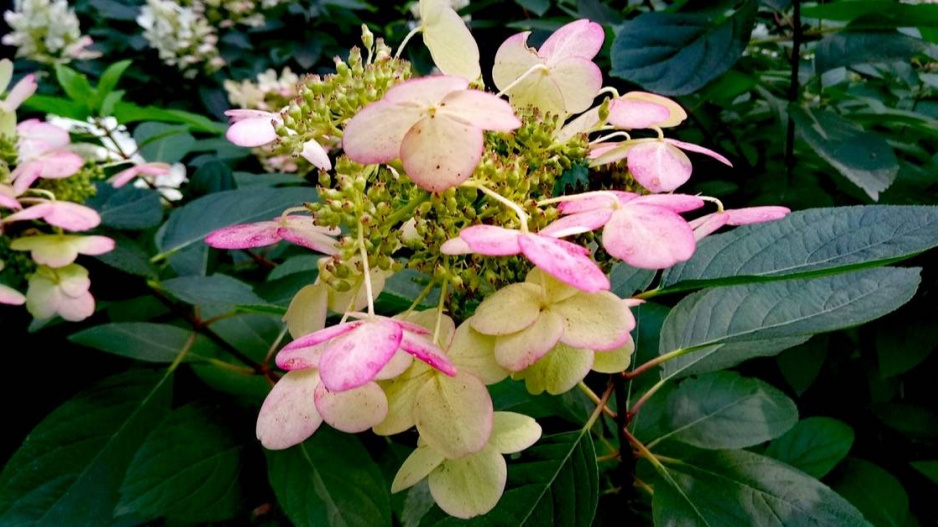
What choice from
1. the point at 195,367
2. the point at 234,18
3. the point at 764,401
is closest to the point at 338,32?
the point at 234,18

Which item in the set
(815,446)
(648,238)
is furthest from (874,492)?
(648,238)

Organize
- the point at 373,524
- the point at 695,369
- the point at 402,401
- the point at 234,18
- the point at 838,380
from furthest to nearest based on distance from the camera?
1. the point at 234,18
2. the point at 838,380
3. the point at 373,524
4. the point at 695,369
5. the point at 402,401

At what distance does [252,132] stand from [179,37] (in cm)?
234

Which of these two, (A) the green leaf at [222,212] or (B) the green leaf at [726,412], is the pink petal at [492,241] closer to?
(B) the green leaf at [726,412]

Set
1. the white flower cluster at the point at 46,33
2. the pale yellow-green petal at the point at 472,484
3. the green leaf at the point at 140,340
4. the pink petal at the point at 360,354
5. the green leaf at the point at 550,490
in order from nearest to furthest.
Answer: the pink petal at the point at 360,354 → the pale yellow-green petal at the point at 472,484 → the green leaf at the point at 550,490 → the green leaf at the point at 140,340 → the white flower cluster at the point at 46,33

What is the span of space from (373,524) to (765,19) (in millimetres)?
1675

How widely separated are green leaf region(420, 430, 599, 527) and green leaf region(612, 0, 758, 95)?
27.2 inches

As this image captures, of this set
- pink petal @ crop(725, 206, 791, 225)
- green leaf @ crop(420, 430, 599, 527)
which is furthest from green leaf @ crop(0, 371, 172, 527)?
pink petal @ crop(725, 206, 791, 225)

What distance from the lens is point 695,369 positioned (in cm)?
75

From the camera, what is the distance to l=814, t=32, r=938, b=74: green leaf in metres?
1.21

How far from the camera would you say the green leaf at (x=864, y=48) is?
3.98 feet

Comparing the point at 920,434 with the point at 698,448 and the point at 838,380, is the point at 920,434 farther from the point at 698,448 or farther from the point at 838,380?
the point at 698,448

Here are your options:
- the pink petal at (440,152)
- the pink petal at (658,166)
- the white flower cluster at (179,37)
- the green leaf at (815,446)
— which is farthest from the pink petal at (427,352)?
the white flower cluster at (179,37)

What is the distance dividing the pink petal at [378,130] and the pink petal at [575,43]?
186 mm
